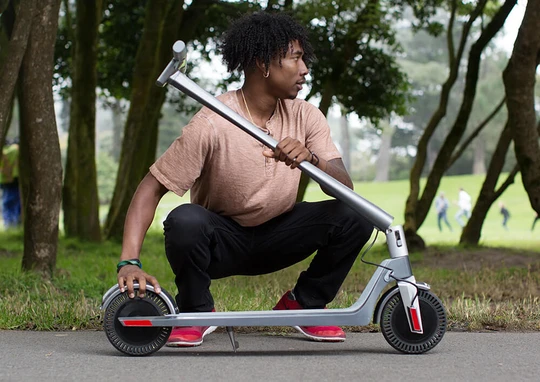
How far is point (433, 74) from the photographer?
59.4 meters

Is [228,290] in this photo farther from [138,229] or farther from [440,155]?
[440,155]

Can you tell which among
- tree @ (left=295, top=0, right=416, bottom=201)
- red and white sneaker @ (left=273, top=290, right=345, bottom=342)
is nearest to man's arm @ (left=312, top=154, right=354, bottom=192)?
red and white sneaker @ (left=273, top=290, right=345, bottom=342)

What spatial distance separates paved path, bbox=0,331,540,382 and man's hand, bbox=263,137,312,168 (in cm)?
→ 83

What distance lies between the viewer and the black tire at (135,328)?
392cm

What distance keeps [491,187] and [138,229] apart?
9.25 m

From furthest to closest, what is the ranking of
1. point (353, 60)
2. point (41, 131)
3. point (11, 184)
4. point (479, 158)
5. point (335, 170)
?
point (479, 158) < point (11, 184) < point (353, 60) < point (41, 131) < point (335, 170)

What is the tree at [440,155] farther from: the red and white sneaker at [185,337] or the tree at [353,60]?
the red and white sneaker at [185,337]

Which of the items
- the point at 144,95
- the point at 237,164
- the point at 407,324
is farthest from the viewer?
the point at 144,95

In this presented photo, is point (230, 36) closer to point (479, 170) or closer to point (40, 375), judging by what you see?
point (40, 375)

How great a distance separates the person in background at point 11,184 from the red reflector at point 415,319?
12.4m

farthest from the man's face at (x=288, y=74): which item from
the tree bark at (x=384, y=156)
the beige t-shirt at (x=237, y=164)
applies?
the tree bark at (x=384, y=156)

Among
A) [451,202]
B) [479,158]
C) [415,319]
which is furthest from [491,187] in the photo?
[479,158]

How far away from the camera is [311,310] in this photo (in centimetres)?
398

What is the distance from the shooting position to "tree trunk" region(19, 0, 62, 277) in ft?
21.7
